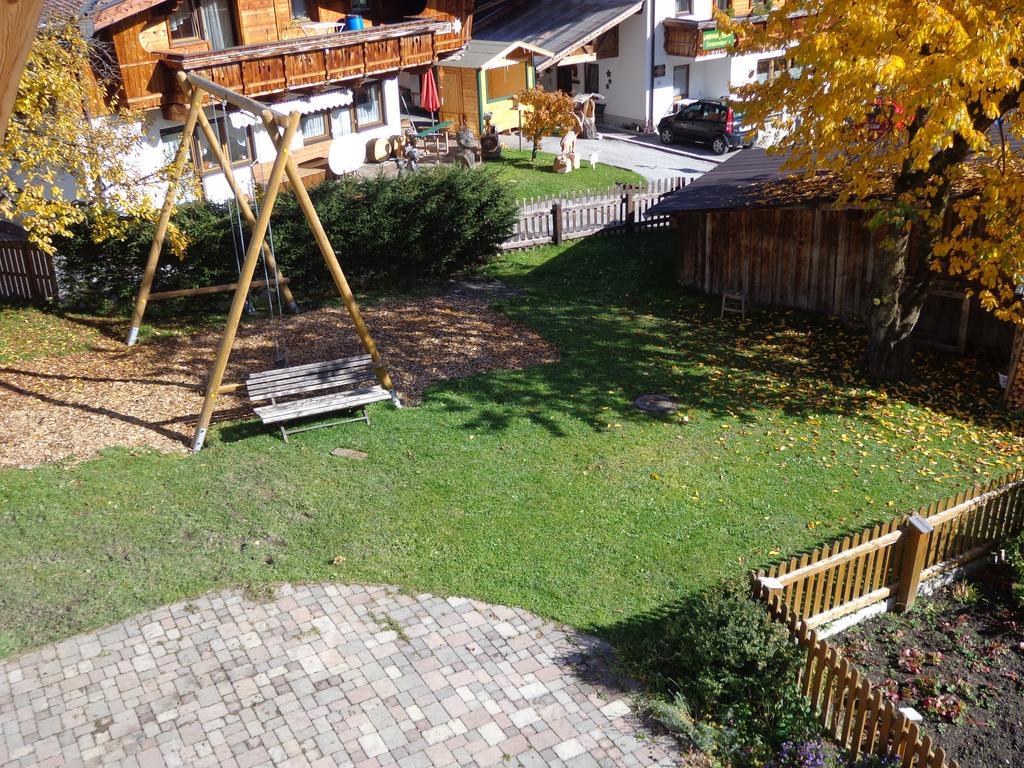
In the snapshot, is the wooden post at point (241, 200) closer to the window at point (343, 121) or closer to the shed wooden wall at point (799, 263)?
the shed wooden wall at point (799, 263)

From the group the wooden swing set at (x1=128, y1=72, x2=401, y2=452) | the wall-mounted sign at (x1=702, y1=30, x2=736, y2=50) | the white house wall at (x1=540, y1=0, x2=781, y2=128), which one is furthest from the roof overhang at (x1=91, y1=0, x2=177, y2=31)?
the wall-mounted sign at (x1=702, y1=30, x2=736, y2=50)

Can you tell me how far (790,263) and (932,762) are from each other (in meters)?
11.7

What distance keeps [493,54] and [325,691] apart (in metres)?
26.5

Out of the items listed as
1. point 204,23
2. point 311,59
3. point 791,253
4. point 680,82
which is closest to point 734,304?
point 791,253

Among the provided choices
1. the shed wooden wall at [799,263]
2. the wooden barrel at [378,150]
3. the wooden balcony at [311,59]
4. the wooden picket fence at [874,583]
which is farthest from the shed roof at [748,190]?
the wooden barrel at [378,150]

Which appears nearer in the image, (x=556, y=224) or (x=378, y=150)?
(x=556, y=224)

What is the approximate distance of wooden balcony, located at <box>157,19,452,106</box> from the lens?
2200cm

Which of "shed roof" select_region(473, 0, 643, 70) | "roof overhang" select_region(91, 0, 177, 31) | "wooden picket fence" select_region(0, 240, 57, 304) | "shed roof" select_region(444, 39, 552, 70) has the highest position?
"roof overhang" select_region(91, 0, 177, 31)

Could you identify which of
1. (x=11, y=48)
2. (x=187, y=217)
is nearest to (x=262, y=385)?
(x=187, y=217)

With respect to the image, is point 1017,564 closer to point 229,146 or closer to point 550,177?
point 550,177

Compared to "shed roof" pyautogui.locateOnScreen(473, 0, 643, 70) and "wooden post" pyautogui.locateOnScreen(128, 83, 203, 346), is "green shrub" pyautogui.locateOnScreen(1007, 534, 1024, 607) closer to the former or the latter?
"wooden post" pyautogui.locateOnScreen(128, 83, 203, 346)

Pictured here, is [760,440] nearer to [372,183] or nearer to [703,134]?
[372,183]

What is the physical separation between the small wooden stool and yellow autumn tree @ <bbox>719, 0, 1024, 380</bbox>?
321 centimetres

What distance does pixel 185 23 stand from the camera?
23109mm
